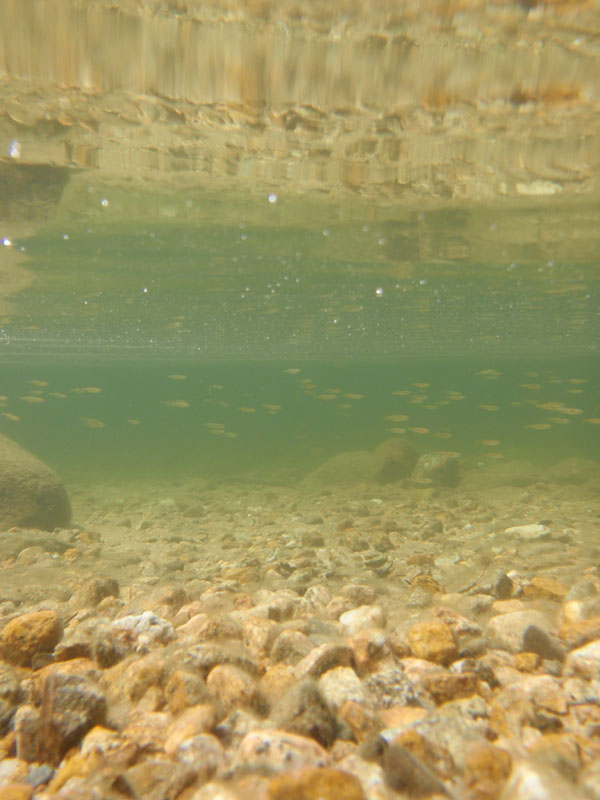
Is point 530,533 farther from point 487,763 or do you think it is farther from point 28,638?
point 28,638

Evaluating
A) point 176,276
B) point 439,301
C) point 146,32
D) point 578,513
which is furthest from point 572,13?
point 439,301

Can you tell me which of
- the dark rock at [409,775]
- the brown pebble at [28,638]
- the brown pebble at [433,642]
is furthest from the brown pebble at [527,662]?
the brown pebble at [28,638]

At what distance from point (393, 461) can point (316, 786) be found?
1923 cm

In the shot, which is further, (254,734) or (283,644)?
(283,644)

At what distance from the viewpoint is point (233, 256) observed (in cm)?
1648

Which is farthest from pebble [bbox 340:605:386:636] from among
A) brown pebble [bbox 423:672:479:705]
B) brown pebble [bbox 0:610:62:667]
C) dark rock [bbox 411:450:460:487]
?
dark rock [bbox 411:450:460:487]

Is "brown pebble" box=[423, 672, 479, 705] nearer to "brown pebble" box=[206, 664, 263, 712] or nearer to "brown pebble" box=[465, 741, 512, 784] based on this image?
"brown pebble" box=[465, 741, 512, 784]

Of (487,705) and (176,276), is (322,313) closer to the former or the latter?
(176,276)

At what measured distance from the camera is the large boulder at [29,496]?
38.6ft

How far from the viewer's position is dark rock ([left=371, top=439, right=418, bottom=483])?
20016 millimetres

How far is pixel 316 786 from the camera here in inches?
64.3

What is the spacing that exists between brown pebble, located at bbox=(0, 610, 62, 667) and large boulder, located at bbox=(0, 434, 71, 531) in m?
9.84

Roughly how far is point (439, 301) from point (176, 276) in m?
13.1

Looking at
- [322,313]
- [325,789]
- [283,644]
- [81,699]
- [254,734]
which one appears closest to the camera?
[325,789]
